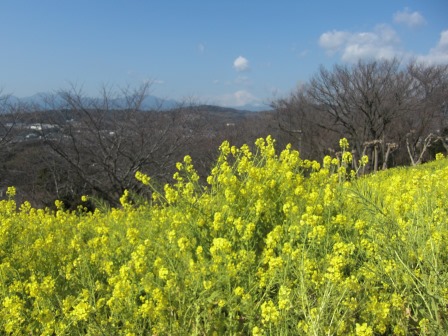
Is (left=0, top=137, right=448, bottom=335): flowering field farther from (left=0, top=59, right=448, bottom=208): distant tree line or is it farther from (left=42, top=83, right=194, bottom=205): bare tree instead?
(left=42, top=83, right=194, bottom=205): bare tree

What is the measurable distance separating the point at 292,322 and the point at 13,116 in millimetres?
18697

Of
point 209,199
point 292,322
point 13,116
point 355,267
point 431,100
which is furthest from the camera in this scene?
point 431,100

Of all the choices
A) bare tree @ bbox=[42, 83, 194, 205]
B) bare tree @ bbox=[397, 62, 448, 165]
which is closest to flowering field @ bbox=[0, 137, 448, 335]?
bare tree @ bbox=[42, 83, 194, 205]

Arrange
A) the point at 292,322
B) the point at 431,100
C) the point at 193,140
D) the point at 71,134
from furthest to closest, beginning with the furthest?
the point at 431,100 → the point at 193,140 → the point at 71,134 → the point at 292,322

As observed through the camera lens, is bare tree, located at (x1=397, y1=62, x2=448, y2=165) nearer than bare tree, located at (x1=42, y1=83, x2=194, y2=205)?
No

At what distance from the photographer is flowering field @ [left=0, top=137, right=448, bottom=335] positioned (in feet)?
7.46

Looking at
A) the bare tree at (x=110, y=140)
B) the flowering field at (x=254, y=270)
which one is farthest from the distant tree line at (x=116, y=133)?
the flowering field at (x=254, y=270)

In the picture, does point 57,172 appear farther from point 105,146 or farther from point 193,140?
point 193,140

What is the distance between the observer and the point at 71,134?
1698 centimetres

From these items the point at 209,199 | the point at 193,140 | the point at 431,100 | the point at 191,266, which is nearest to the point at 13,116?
the point at 193,140

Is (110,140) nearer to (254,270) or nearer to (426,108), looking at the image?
(254,270)

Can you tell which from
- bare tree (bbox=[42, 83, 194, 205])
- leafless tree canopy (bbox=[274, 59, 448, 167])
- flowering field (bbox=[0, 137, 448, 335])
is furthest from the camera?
leafless tree canopy (bbox=[274, 59, 448, 167])

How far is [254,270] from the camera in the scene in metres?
2.83

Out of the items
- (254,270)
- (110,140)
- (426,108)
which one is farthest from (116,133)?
(426,108)
